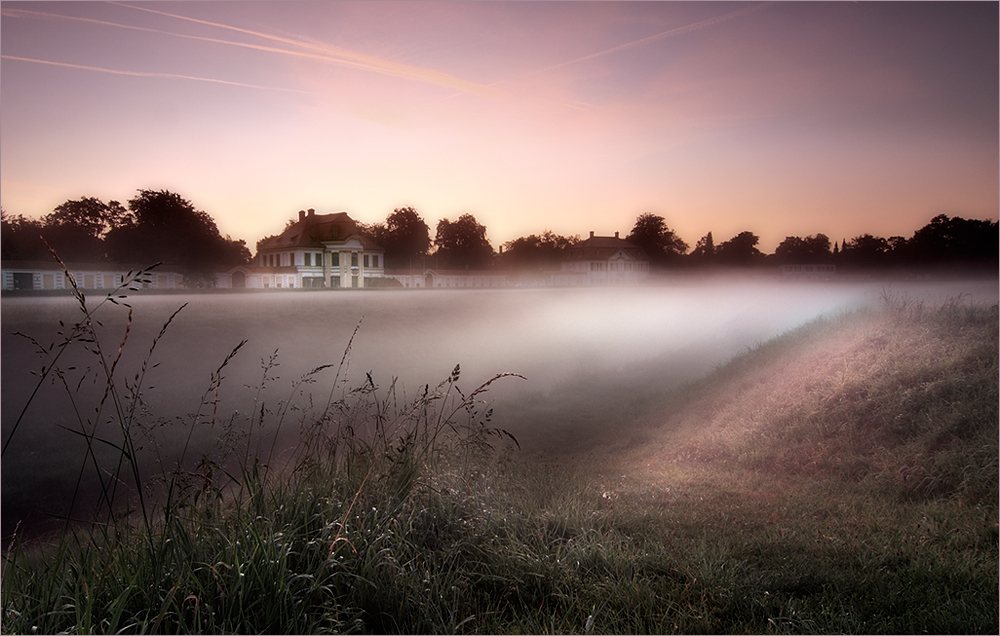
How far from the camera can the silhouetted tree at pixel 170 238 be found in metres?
6.42

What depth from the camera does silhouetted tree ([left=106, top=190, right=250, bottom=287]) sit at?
21.1ft

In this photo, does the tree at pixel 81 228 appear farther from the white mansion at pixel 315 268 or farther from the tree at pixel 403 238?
the tree at pixel 403 238

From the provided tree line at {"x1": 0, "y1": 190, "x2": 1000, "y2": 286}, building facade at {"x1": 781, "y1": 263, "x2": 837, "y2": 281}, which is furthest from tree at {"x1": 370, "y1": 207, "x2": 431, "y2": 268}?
building facade at {"x1": 781, "y1": 263, "x2": 837, "y2": 281}

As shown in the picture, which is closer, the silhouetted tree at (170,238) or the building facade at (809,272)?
the silhouetted tree at (170,238)

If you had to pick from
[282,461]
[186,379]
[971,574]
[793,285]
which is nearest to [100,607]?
[282,461]

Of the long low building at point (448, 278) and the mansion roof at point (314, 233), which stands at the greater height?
the mansion roof at point (314, 233)

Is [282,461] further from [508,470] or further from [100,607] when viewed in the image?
[508,470]

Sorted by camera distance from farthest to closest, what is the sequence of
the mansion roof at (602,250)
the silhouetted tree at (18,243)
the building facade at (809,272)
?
the building facade at (809,272) < the mansion roof at (602,250) < the silhouetted tree at (18,243)

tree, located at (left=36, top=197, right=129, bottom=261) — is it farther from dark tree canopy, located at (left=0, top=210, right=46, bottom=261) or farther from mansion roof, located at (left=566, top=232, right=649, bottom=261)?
mansion roof, located at (left=566, top=232, right=649, bottom=261)

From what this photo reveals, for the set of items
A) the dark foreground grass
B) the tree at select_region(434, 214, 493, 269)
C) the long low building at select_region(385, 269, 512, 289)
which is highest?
the tree at select_region(434, 214, 493, 269)

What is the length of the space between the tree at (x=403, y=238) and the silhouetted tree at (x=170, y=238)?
210 cm

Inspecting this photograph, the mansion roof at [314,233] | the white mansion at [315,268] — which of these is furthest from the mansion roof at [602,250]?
the mansion roof at [314,233]

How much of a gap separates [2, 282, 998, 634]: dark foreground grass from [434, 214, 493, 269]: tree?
278 cm

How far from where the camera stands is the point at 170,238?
6.61 metres
